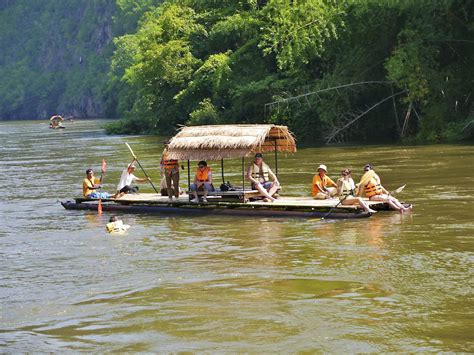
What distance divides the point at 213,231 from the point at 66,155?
28.4 metres

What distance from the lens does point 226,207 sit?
22609mm

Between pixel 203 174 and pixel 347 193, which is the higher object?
pixel 203 174

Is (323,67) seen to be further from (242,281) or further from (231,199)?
(242,281)

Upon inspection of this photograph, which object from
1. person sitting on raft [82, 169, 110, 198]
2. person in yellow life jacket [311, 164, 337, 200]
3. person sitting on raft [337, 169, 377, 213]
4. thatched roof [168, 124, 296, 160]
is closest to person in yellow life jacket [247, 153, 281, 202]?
thatched roof [168, 124, 296, 160]

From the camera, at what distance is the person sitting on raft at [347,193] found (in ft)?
68.0

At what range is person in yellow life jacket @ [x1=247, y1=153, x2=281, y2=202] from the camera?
22.5m

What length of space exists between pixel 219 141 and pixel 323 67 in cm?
2742

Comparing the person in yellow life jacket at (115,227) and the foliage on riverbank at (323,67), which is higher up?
the foliage on riverbank at (323,67)

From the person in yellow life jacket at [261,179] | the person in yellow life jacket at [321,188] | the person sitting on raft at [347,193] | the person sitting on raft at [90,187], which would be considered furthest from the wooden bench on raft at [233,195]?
the person sitting on raft at [90,187]

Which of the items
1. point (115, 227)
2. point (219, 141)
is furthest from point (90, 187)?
point (115, 227)

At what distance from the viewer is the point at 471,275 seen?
15000 mm

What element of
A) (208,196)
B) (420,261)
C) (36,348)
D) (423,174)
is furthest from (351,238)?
(423,174)

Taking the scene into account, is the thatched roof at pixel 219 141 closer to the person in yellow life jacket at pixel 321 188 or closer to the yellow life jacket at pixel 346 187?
the person in yellow life jacket at pixel 321 188

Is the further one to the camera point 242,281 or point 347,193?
point 347,193
